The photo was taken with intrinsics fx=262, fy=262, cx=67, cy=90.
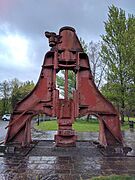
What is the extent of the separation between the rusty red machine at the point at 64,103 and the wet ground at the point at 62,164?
80 cm

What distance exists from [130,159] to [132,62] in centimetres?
2109

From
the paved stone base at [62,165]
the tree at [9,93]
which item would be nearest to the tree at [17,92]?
the tree at [9,93]

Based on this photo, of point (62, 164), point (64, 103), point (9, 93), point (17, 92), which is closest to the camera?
point (62, 164)

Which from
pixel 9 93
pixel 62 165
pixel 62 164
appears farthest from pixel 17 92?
pixel 62 165

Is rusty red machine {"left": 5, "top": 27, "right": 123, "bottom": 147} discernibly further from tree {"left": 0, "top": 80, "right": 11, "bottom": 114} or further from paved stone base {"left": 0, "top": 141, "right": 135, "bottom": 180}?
tree {"left": 0, "top": 80, "right": 11, "bottom": 114}

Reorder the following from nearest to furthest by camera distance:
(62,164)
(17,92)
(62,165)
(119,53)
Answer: (62,165), (62,164), (119,53), (17,92)

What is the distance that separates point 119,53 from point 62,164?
22839 millimetres

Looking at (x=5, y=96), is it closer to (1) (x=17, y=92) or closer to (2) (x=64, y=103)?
(1) (x=17, y=92)

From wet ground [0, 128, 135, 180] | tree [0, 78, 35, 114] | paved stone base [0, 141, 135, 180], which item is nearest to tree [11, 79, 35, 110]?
tree [0, 78, 35, 114]

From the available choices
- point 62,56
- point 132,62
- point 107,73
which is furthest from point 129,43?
point 62,56

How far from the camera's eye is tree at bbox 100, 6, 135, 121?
27.7 metres

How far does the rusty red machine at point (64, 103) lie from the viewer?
969 cm

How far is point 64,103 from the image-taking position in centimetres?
997

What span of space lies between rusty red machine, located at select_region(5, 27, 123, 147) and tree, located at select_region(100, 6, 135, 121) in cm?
1785
